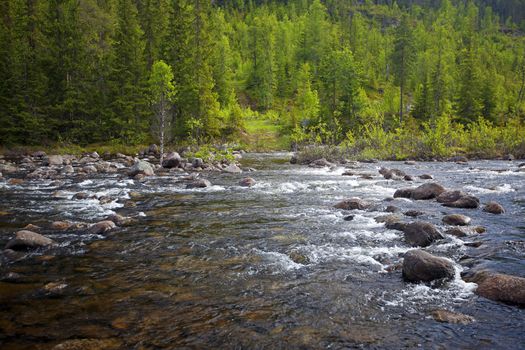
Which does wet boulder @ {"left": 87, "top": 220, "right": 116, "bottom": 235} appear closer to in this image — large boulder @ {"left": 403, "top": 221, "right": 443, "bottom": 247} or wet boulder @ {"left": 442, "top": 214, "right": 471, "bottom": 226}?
large boulder @ {"left": 403, "top": 221, "right": 443, "bottom": 247}

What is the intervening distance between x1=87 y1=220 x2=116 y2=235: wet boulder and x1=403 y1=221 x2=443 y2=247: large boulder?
8.73 meters

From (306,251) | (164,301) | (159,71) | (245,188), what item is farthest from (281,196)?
(159,71)

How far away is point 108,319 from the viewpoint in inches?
240

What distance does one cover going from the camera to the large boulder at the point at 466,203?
1409 centimetres

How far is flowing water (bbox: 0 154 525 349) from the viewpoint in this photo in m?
5.63

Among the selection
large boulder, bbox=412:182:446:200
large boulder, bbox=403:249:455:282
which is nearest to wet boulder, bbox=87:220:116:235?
large boulder, bbox=403:249:455:282

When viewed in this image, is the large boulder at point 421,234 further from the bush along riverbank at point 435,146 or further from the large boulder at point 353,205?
the bush along riverbank at point 435,146

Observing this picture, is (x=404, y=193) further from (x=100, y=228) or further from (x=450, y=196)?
(x=100, y=228)

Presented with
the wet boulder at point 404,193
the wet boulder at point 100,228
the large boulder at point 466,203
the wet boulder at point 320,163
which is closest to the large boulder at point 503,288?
the large boulder at point 466,203

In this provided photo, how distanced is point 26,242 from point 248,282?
6.19m

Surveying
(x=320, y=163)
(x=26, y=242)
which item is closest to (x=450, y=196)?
(x=26, y=242)

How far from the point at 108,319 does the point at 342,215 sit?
358 inches

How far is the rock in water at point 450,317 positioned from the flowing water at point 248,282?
0.12 m

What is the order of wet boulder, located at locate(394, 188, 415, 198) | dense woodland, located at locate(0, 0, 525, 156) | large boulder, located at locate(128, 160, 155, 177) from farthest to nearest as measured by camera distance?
dense woodland, located at locate(0, 0, 525, 156) < large boulder, located at locate(128, 160, 155, 177) < wet boulder, located at locate(394, 188, 415, 198)
